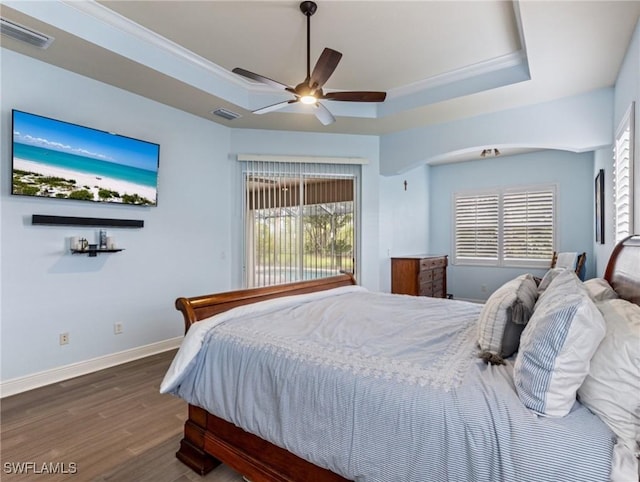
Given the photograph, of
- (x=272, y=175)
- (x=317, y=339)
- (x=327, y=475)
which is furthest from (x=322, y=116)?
(x=327, y=475)

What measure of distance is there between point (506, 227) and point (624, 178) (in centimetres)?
356

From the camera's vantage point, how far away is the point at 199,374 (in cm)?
185

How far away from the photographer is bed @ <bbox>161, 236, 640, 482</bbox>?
3.46 feet

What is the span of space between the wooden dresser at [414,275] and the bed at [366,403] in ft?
9.64

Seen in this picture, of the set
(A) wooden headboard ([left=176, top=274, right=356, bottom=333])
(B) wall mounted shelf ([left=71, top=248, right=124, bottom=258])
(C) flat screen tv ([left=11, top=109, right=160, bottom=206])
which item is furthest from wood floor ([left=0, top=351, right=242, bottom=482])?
(C) flat screen tv ([left=11, top=109, right=160, bottom=206])

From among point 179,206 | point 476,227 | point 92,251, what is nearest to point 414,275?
point 476,227

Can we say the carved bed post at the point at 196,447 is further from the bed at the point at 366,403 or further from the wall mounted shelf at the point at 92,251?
the wall mounted shelf at the point at 92,251

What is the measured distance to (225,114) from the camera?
426 centimetres

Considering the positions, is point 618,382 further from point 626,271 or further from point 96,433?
point 96,433

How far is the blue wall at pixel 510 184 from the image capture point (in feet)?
18.2

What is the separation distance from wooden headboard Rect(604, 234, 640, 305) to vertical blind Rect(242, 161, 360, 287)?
10.5ft

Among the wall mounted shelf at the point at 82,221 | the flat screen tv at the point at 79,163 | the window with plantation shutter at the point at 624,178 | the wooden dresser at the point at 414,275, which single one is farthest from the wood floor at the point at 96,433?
the wooden dresser at the point at 414,275

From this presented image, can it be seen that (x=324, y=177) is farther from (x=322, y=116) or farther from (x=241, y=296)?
(x=241, y=296)

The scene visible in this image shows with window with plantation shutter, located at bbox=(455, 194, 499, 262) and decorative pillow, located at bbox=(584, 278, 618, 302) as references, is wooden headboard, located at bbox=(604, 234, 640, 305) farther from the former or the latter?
window with plantation shutter, located at bbox=(455, 194, 499, 262)
